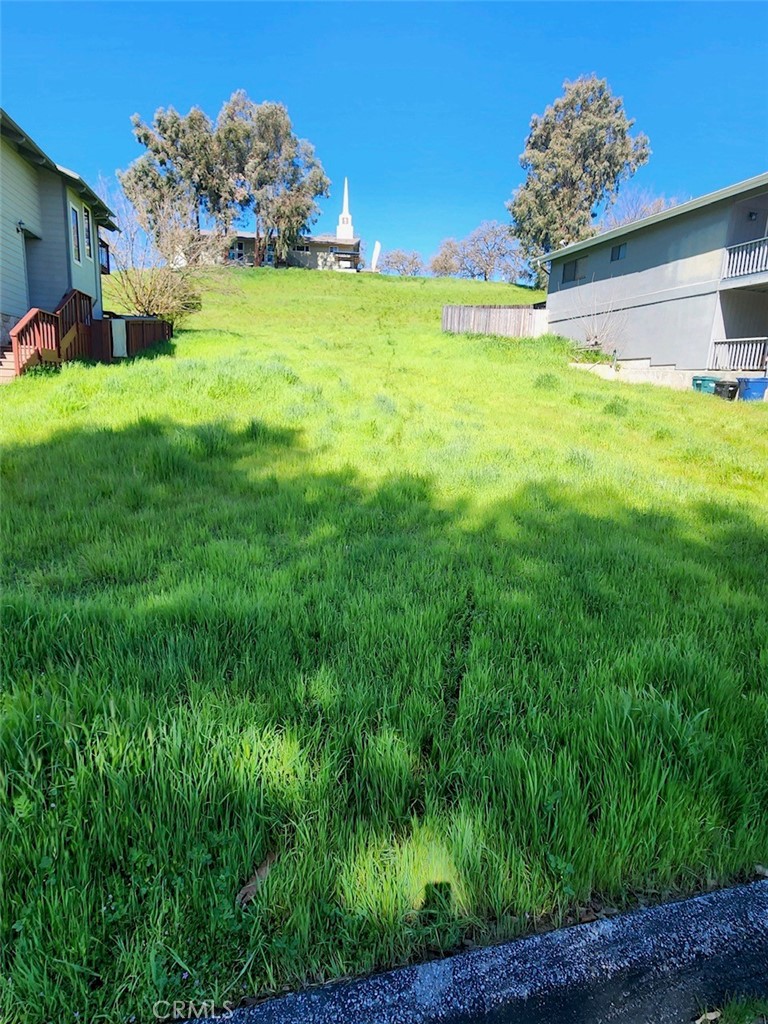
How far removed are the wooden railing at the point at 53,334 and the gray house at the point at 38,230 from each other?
1097 millimetres

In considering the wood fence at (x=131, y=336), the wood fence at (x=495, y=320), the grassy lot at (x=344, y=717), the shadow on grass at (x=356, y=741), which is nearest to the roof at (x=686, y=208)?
the wood fence at (x=495, y=320)

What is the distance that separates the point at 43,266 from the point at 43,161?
97.0 inches

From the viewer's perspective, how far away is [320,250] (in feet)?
201

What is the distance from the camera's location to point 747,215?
49.5 ft

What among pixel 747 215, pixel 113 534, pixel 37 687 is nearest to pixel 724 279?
pixel 747 215

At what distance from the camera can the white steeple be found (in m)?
64.2

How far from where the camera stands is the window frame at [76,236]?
1483cm

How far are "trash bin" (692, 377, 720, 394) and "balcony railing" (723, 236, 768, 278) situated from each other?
281 cm

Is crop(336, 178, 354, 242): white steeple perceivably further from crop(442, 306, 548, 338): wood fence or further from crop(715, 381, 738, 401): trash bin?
crop(715, 381, 738, 401): trash bin

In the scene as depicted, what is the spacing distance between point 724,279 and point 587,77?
112ft

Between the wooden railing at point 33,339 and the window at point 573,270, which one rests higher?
the window at point 573,270

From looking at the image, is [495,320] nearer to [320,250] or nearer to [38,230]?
[38,230]

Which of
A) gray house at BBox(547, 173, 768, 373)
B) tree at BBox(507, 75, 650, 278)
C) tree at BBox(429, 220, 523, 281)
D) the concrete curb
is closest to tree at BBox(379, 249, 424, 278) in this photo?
tree at BBox(429, 220, 523, 281)

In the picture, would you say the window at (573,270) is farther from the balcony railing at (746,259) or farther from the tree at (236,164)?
the tree at (236,164)
